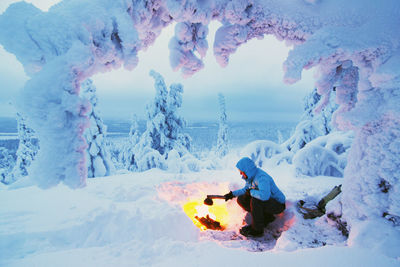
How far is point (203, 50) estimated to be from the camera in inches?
124

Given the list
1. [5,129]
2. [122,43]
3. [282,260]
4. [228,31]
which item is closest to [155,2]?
[122,43]

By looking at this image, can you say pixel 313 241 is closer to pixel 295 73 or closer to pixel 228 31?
pixel 295 73

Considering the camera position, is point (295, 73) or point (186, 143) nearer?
point (295, 73)

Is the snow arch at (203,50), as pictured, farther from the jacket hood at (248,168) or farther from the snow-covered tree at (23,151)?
the snow-covered tree at (23,151)

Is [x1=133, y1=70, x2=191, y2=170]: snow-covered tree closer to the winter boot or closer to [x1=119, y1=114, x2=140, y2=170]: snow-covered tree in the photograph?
[x1=119, y1=114, x2=140, y2=170]: snow-covered tree

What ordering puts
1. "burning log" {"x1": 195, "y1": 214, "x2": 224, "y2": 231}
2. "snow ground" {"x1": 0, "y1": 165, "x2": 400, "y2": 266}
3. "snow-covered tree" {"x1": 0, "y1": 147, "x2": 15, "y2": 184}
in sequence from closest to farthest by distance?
"snow ground" {"x1": 0, "y1": 165, "x2": 400, "y2": 266} → "burning log" {"x1": 195, "y1": 214, "x2": 224, "y2": 231} → "snow-covered tree" {"x1": 0, "y1": 147, "x2": 15, "y2": 184}

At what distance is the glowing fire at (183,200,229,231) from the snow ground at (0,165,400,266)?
222mm

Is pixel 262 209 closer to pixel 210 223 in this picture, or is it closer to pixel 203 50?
pixel 210 223

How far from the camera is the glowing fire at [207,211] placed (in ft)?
15.4

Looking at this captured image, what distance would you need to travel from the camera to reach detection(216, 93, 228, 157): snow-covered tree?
22062 mm

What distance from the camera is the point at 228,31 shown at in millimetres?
2881

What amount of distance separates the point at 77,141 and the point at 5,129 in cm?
4174

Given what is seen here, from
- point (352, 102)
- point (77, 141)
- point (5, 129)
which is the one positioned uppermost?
point (352, 102)

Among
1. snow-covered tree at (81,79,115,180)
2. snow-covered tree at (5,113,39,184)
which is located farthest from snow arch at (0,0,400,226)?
snow-covered tree at (5,113,39,184)
